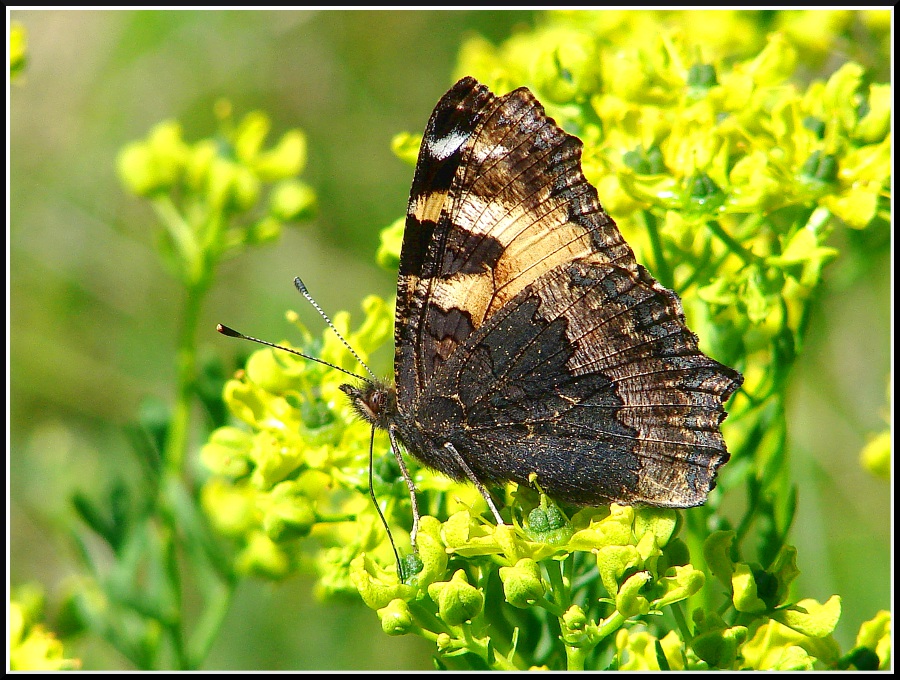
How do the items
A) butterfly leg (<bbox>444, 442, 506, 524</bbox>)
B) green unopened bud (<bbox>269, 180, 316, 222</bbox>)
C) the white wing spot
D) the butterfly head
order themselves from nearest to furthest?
butterfly leg (<bbox>444, 442, 506, 524</bbox>) → the white wing spot → the butterfly head → green unopened bud (<bbox>269, 180, 316, 222</bbox>)

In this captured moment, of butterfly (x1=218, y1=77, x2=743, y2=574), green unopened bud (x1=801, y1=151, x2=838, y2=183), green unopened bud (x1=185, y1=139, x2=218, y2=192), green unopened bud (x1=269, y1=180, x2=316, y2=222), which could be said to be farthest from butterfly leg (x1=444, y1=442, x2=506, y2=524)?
green unopened bud (x1=185, y1=139, x2=218, y2=192)

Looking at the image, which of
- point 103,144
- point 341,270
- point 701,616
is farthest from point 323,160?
point 701,616

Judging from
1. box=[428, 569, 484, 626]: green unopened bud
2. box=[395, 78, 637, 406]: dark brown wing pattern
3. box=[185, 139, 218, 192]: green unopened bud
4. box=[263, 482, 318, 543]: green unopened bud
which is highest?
box=[185, 139, 218, 192]: green unopened bud

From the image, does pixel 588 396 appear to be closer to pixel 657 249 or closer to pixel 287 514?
pixel 657 249

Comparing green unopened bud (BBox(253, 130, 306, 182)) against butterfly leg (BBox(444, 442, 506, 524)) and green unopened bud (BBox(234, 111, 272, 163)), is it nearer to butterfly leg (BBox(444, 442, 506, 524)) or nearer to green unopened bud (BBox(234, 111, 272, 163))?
green unopened bud (BBox(234, 111, 272, 163))

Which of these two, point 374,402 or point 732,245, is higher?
point 732,245

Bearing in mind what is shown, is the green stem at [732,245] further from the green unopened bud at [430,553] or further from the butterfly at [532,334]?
the green unopened bud at [430,553]

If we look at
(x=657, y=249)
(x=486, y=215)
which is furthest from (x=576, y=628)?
(x=657, y=249)
